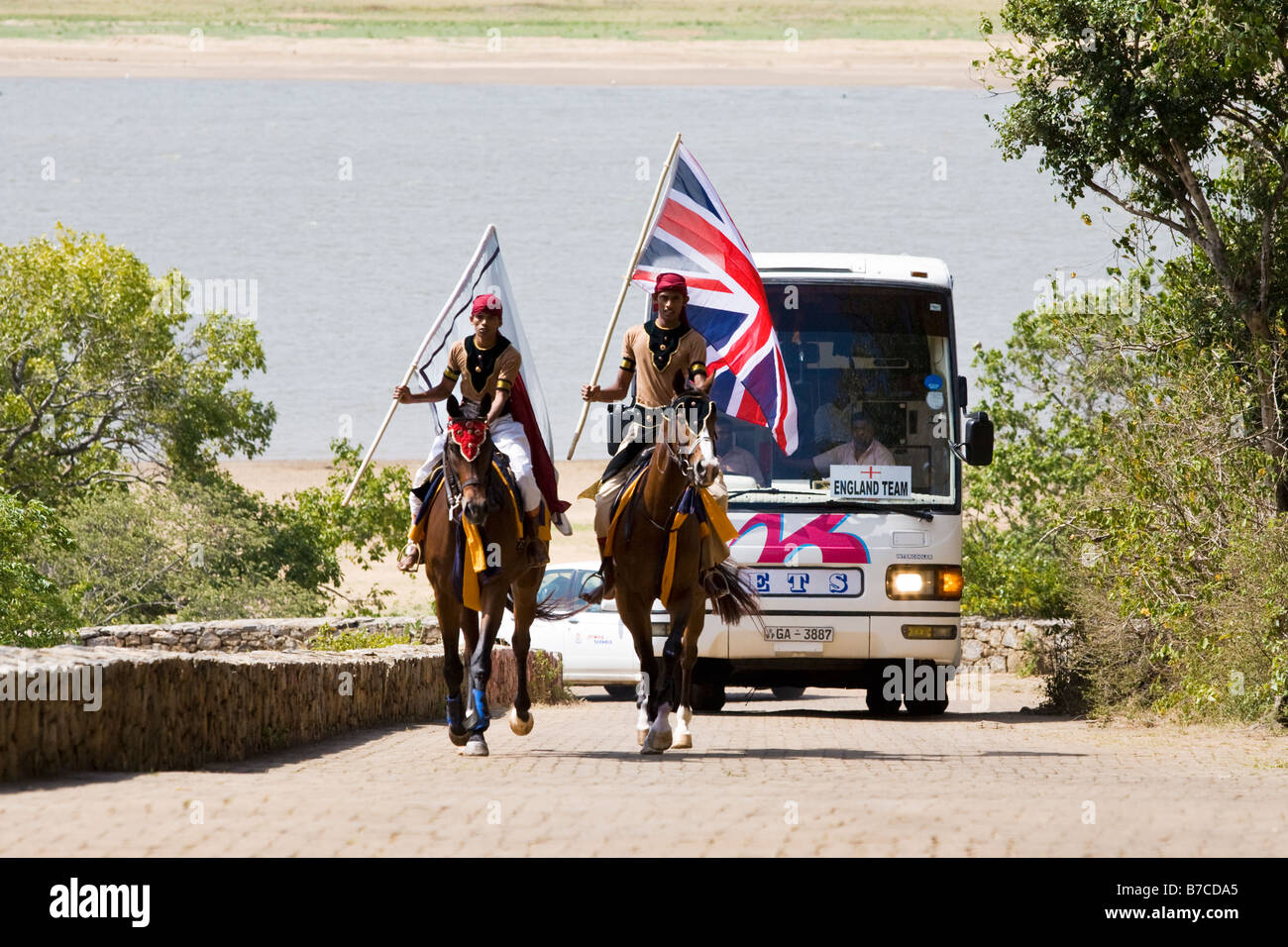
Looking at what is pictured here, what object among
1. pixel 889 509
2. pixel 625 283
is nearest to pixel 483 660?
pixel 625 283

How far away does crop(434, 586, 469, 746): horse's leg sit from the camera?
12.5 metres

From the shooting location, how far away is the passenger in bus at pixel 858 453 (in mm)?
16812

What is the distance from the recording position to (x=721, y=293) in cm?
1555

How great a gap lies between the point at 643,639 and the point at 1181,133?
23.2 ft

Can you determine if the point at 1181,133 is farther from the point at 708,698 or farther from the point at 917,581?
the point at 708,698

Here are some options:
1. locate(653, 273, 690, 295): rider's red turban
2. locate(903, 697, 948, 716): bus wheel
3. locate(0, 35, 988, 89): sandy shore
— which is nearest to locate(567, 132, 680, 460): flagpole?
locate(653, 273, 690, 295): rider's red turban

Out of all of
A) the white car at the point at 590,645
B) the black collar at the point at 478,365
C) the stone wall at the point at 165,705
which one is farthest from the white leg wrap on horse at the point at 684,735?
the white car at the point at 590,645

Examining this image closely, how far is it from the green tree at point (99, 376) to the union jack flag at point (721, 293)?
21.3 m

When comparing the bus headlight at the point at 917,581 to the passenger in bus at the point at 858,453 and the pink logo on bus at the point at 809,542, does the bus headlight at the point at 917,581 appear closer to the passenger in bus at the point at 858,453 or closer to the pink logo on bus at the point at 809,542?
the pink logo on bus at the point at 809,542

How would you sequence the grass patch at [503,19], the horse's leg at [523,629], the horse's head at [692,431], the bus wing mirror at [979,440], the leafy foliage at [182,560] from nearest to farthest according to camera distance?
the horse's head at [692,431] → the horse's leg at [523,629] → the bus wing mirror at [979,440] → the leafy foliage at [182,560] → the grass patch at [503,19]

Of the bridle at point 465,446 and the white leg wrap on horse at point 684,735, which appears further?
the white leg wrap on horse at point 684,735

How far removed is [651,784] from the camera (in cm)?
1038
